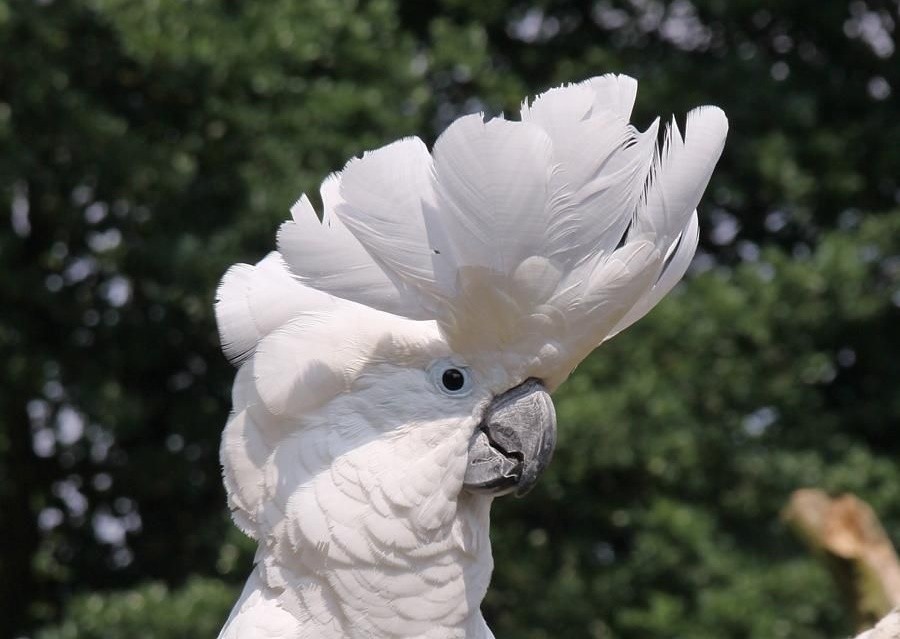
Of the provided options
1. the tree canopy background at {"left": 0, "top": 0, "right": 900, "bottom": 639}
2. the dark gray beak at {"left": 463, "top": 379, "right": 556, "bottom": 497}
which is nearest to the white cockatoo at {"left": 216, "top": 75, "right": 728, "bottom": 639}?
the dark gray beak at {"left": 463, "top": 379, "right": 556, "bottom": 497}

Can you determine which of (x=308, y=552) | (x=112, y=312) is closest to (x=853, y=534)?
(x=308, y=552)

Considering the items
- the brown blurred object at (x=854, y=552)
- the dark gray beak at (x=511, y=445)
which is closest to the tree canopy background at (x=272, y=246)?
the brown blurred object at (x=854, y=552)

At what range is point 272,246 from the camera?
5.98 metres

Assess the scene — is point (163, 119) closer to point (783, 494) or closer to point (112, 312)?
point (112, 312)

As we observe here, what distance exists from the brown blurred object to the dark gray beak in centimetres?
156

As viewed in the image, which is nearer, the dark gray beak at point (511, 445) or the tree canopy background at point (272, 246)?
the dark gray beak at point (511, 445)

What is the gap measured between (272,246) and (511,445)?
3.81 metres

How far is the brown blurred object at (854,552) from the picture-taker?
11.6 feet

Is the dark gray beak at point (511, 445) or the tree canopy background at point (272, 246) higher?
the dark gray beak at point (511, 445)

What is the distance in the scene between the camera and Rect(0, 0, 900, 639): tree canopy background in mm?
5879

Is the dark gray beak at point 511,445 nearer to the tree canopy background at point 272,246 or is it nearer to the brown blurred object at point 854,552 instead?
the brown blurred object at point 854,552

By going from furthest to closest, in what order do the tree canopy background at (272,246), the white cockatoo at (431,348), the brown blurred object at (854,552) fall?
1. the tree canopy background at (272,246)
2. the brown blurred object at (854,552)
3. the white cockatoo at (431,348)

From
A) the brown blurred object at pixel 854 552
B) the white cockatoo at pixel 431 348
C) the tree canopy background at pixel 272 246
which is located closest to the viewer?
the white cockatoo at pixel 431 348

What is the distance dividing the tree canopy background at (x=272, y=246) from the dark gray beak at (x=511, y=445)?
3.44 metres
